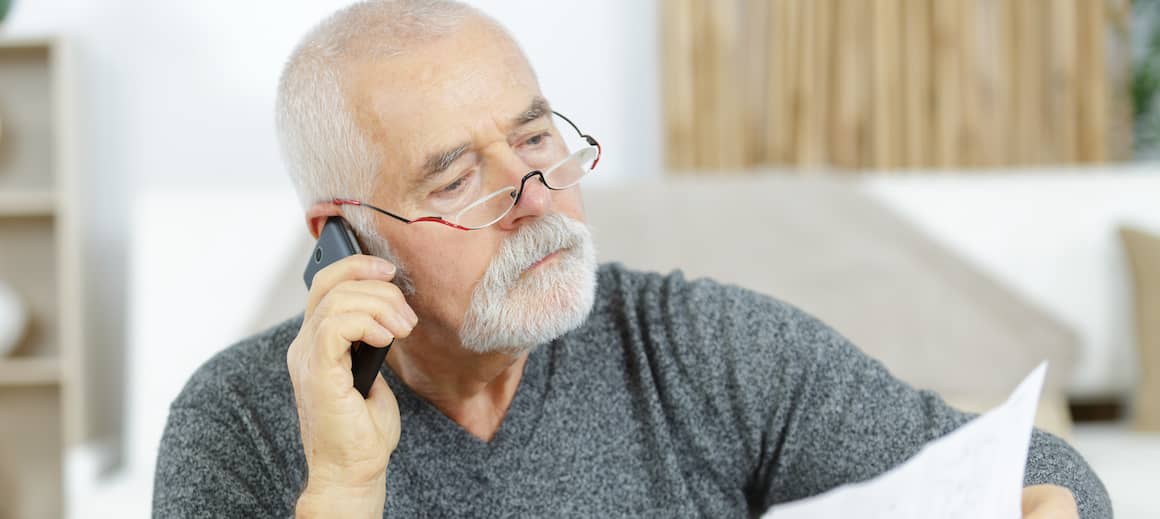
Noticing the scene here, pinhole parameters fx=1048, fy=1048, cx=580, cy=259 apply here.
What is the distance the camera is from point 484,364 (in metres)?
1.07

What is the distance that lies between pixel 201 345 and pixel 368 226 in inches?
39.7

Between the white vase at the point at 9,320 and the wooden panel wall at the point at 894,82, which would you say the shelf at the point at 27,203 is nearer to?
the white vase at the point at 9,320

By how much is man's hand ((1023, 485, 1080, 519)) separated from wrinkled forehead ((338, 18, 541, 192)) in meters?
0.57

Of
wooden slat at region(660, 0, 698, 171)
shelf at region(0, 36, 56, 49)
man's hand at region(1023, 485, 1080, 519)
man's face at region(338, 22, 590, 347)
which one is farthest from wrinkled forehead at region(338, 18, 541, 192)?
shelf at region(0, 36, 56, 49)

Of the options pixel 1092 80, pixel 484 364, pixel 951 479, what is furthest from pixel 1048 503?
pixel 1092 80

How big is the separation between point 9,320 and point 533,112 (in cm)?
213

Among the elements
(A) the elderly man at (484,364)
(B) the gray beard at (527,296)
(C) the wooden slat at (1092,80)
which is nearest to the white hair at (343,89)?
(A) the elderly man at (484,364)

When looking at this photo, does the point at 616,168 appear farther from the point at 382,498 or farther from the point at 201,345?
the point at 382,498

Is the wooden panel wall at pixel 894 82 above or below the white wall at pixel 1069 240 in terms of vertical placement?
above

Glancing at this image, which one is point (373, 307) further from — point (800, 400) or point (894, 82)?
point (894, 82)

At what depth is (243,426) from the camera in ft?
3.54

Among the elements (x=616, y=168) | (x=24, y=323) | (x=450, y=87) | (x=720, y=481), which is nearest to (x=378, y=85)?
(x=450, y=87)

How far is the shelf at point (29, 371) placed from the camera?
2.63m

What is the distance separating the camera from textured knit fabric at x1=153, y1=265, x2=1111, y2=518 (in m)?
1.04
